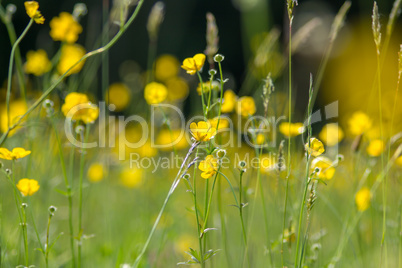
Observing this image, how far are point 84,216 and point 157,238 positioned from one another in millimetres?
318

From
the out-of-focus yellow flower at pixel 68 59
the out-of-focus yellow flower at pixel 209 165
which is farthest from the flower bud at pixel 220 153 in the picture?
the out-of-focus yellow flower at pixel 68 59

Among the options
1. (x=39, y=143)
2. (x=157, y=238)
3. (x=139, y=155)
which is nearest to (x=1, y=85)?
(x=139, y=155)

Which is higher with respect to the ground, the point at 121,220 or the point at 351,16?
the point at 351,16

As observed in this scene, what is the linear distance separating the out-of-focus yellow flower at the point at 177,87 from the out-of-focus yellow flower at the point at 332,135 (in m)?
0.93

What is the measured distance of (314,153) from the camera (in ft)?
2.93

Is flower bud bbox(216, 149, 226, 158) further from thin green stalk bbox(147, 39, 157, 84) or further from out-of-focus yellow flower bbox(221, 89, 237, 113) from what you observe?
thin green stalk bbox(147, 39, 157, 84)

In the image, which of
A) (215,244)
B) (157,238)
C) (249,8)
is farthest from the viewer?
(157,238)

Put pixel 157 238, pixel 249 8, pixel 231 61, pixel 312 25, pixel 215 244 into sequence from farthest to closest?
pixel 231 61, pixel 157 238, pixel 249 8, pixel 215 244, pixel 312 25

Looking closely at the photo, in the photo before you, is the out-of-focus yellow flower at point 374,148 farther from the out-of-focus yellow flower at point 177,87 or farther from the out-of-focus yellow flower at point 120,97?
the out-of-focus yellow flower at point 120,97

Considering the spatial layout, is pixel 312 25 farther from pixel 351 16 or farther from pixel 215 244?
pixel 351 16

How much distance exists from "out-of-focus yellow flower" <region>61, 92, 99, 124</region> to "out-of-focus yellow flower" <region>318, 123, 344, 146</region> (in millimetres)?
801

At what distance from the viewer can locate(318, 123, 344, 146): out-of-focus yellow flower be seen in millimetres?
1555

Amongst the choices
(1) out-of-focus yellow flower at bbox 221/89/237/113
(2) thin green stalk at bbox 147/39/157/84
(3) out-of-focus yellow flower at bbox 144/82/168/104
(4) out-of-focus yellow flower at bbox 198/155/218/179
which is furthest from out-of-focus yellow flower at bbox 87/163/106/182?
(4) out-of-focus yellow flower at bbox 198/155/218/179

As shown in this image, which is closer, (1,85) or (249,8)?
(249,8)
